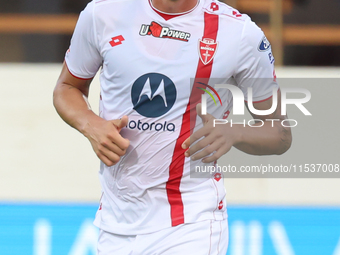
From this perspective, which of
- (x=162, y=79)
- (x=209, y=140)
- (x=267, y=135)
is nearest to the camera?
(x=209, y=140)

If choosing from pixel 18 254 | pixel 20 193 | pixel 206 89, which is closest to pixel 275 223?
pixel 18 254

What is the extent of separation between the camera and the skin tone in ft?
5.68

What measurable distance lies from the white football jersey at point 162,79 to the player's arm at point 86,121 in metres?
0.11

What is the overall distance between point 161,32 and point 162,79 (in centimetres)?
18

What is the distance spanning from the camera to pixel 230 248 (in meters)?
3.85

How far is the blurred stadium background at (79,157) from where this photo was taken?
4055mm

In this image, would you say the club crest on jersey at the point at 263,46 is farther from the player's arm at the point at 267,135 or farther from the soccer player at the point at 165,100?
the player's arm at the point at 267,135

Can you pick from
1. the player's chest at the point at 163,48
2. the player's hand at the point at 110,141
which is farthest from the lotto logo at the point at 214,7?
the player's hand at the point at 110,141

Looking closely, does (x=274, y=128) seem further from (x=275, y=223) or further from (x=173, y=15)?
(x=275, y=223)

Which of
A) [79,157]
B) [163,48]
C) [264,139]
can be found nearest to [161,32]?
[163,48]

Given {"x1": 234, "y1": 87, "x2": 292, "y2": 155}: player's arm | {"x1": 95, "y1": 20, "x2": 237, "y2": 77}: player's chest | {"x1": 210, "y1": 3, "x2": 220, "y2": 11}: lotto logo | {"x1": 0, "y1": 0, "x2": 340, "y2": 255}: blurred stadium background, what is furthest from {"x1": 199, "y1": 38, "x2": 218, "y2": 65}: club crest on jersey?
{"x1": 0, "y1": 0, "x2": 340, "y2": 255}: blurred stadium background

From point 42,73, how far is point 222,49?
353 cm

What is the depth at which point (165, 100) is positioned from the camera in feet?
6.08

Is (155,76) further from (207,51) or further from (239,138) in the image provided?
(239,138)
